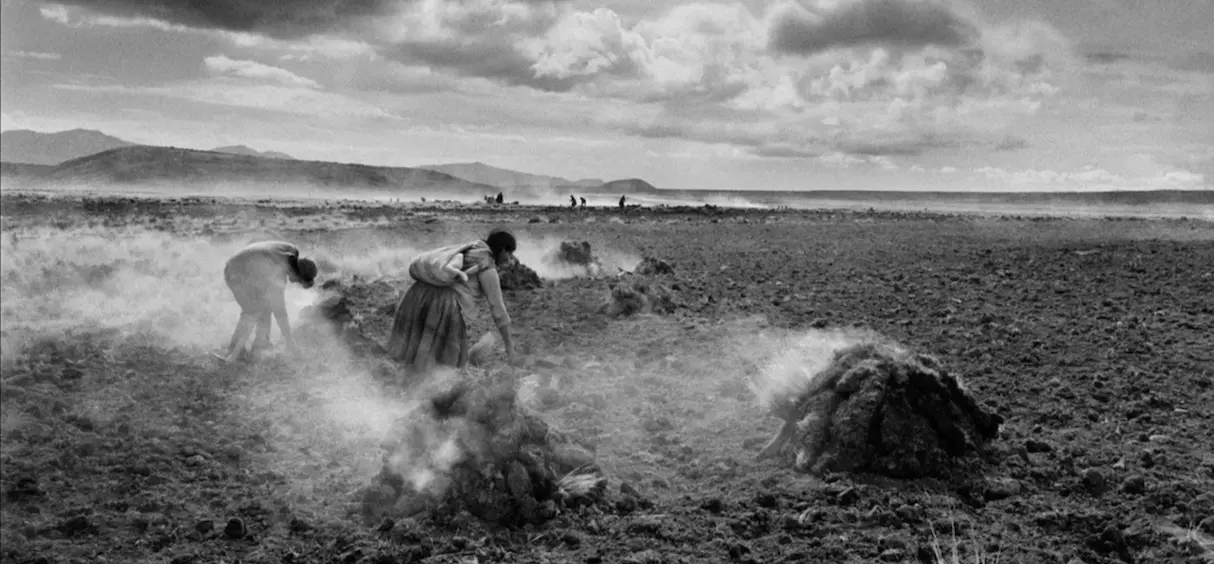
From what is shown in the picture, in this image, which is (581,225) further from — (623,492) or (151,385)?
(623,492)

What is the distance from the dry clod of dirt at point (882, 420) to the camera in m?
5.70

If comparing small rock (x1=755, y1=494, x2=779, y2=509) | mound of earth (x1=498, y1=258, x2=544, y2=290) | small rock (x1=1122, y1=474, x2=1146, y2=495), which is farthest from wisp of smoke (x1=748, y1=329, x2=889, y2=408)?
mound of earth (x1=498, y1=258, x2=544, y2=290)

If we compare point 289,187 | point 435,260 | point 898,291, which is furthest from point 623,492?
point 289,187

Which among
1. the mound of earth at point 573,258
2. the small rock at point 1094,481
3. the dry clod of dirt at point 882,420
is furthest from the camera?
the mound of earth at point 573,258

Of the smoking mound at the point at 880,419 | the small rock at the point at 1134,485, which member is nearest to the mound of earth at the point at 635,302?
the smoking mound at the point at 880,419

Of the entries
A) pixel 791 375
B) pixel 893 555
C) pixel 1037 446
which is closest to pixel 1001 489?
pixel 1037 446

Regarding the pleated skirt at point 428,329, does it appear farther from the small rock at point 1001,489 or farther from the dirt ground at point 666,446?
the small rock at point 1001,489

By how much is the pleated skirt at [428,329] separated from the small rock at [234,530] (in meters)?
2.44

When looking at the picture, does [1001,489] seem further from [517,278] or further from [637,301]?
[517,278]

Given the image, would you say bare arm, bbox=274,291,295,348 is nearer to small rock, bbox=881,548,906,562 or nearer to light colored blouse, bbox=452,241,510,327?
light colored blouse, bbox=452,241,510,327

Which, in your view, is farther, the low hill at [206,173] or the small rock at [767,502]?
the low hill at [206,173]

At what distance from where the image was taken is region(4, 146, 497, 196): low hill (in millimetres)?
117688

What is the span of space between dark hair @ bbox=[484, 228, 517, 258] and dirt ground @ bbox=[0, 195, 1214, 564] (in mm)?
1340

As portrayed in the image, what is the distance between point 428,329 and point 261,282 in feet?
8.35
